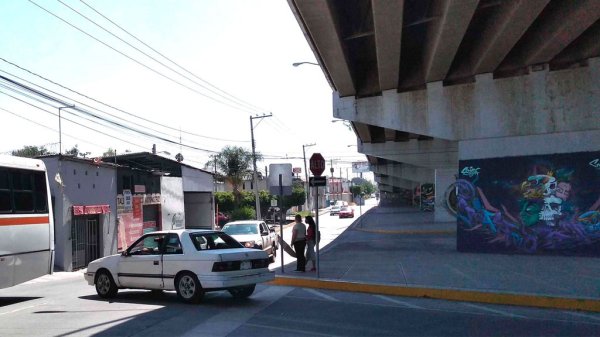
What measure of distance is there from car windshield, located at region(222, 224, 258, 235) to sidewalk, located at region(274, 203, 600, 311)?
2643 mm

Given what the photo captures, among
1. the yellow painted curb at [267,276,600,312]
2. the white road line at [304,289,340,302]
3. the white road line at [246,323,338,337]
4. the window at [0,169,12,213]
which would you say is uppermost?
the window at [0,169,12,213]

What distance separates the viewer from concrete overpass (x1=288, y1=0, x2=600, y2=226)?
1220cm

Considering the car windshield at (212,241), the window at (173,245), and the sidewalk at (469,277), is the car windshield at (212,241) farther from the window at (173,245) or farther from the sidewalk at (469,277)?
the sidewalk at (469,277)

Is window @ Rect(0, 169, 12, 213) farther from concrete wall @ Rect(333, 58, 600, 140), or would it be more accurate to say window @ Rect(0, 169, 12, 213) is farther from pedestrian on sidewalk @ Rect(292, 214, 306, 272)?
concrete wall @ Rect(333, 58, 600, 140)

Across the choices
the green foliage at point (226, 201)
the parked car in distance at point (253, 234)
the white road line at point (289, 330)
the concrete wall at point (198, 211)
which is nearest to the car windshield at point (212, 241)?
the white road line at point (289, 330)

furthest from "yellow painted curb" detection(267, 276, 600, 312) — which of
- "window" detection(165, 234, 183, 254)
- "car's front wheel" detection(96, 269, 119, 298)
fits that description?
"car's front wheel" detection(96, 269, 119, 298)

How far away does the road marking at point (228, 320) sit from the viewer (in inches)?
297

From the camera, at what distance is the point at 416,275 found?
12.7 m

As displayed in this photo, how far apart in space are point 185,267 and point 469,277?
6.56 meters

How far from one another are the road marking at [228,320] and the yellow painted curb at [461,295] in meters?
1.41

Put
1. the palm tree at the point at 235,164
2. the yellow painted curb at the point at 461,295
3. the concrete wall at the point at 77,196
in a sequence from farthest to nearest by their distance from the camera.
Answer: the palm tree at the point at 235,164 < the concrete wall at the point at 77,196 < the yellow painted curb at the point at 461,295

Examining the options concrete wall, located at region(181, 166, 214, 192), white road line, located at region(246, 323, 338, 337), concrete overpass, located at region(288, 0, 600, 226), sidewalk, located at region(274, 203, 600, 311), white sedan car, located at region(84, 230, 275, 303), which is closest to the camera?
white road line, located at region(246, 323, 338, 337)

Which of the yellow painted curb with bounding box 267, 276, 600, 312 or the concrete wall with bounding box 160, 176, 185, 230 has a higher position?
the concrete wall with bounding box 160, 176, 185, 230

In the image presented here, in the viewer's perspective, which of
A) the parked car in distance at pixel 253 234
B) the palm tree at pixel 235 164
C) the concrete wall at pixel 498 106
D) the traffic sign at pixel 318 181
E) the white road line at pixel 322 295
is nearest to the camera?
the white road line at pixel 322 295
